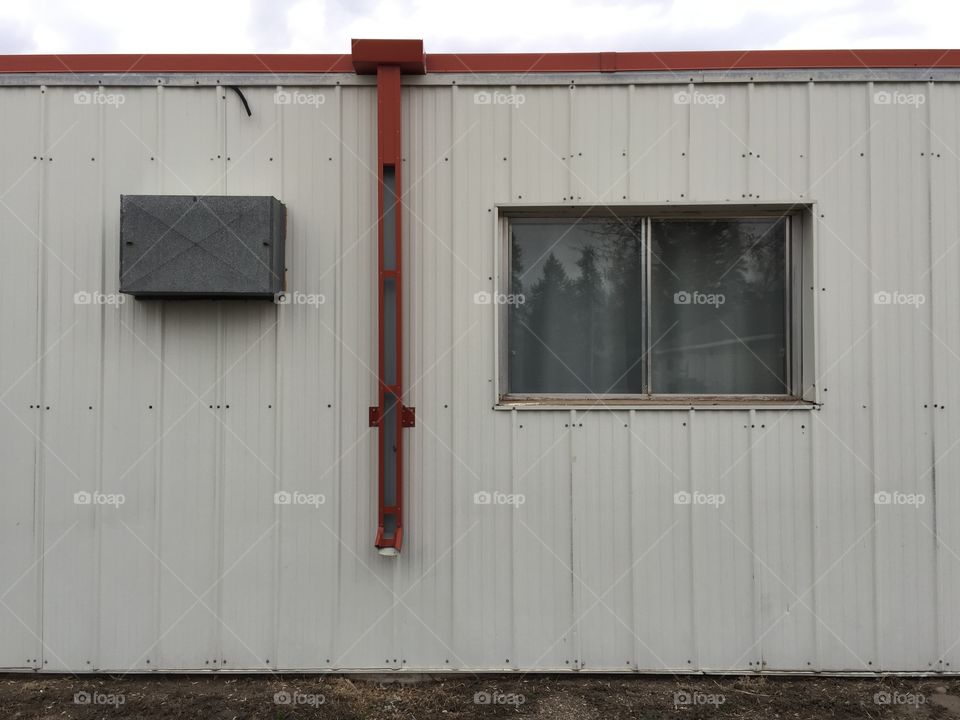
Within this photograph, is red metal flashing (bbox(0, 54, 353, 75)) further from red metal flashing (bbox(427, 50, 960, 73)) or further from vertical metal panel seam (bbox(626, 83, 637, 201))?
vertical metal panel seam (bbox(626, 83, 637, 201))

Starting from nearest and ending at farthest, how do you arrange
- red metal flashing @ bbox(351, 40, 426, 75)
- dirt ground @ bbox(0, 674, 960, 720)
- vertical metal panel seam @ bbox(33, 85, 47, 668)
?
dirt ground @ bbox(0, 674, 960, 720) → red metal flashing @ bbox(351, 40, 426, 75) → vertical metal panel seam @ bbox(33, 85, 47, 668)

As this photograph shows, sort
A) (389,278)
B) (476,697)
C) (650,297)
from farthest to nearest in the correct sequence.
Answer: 1. (650,297)
2. (389,278)
3. (476,697)

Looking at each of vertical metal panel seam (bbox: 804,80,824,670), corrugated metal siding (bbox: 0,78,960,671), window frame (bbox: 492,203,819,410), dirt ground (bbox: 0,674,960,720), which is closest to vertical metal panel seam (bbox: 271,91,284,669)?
corrugated metal siding (bbox: 0,78,960,671)

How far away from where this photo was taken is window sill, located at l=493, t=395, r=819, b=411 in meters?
3.36

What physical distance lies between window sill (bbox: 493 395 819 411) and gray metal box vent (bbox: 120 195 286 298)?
160 centimetres

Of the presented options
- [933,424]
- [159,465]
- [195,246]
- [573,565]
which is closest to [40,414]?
[159,465]

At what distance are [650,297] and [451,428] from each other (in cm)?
144

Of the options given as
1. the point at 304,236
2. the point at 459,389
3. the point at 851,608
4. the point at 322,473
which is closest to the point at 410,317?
the point at 459,389

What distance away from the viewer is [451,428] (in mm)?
3373

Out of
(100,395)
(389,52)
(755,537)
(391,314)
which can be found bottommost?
(755,537)

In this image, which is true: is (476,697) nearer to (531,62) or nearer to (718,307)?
(718,307)

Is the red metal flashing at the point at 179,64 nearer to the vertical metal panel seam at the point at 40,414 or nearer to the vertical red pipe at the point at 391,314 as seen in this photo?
the vertical metal panel seam at the point at 40,414

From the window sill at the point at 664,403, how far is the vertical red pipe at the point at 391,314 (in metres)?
0.62

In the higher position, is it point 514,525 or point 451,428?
point 451,428
